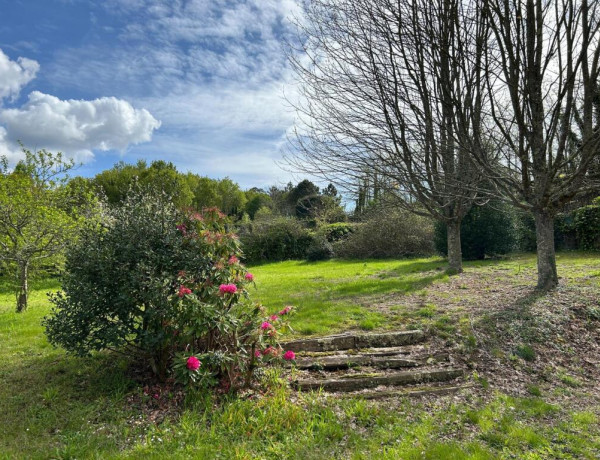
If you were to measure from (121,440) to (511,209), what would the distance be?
1477 cm

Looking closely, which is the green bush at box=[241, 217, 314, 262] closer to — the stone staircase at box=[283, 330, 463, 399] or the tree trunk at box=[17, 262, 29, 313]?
the tree trunk at box=[17, 262, 29, 313]

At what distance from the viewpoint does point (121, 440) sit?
3406 mm

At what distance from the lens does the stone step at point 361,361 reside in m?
4.83

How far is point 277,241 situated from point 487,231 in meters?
11.2

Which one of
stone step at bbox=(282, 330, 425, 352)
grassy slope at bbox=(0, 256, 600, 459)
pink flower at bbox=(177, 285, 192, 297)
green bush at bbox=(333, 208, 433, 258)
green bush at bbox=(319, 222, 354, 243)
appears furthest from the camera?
green bush at bbox=(319, 222, 354, 243)

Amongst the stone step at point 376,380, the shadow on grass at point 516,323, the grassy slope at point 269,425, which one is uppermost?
the shadow on grass at point 516,323

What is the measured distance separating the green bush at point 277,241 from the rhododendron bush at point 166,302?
17256 mm

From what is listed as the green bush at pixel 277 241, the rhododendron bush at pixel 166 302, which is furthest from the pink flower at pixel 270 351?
the green bush at pixel 277 241

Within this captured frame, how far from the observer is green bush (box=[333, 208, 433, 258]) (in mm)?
18078

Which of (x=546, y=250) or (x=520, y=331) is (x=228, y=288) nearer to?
(x=520, y=331)

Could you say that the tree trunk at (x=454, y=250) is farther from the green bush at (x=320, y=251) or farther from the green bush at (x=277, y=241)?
the green bush at (x=277, y=241)

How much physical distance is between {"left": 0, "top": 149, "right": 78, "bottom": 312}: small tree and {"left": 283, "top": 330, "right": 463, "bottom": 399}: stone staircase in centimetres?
644

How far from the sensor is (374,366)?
4879mm

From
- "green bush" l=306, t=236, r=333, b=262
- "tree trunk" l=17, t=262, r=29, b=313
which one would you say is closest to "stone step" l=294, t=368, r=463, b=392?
"tree trunk" l=17, t=262, r=29, b=313
